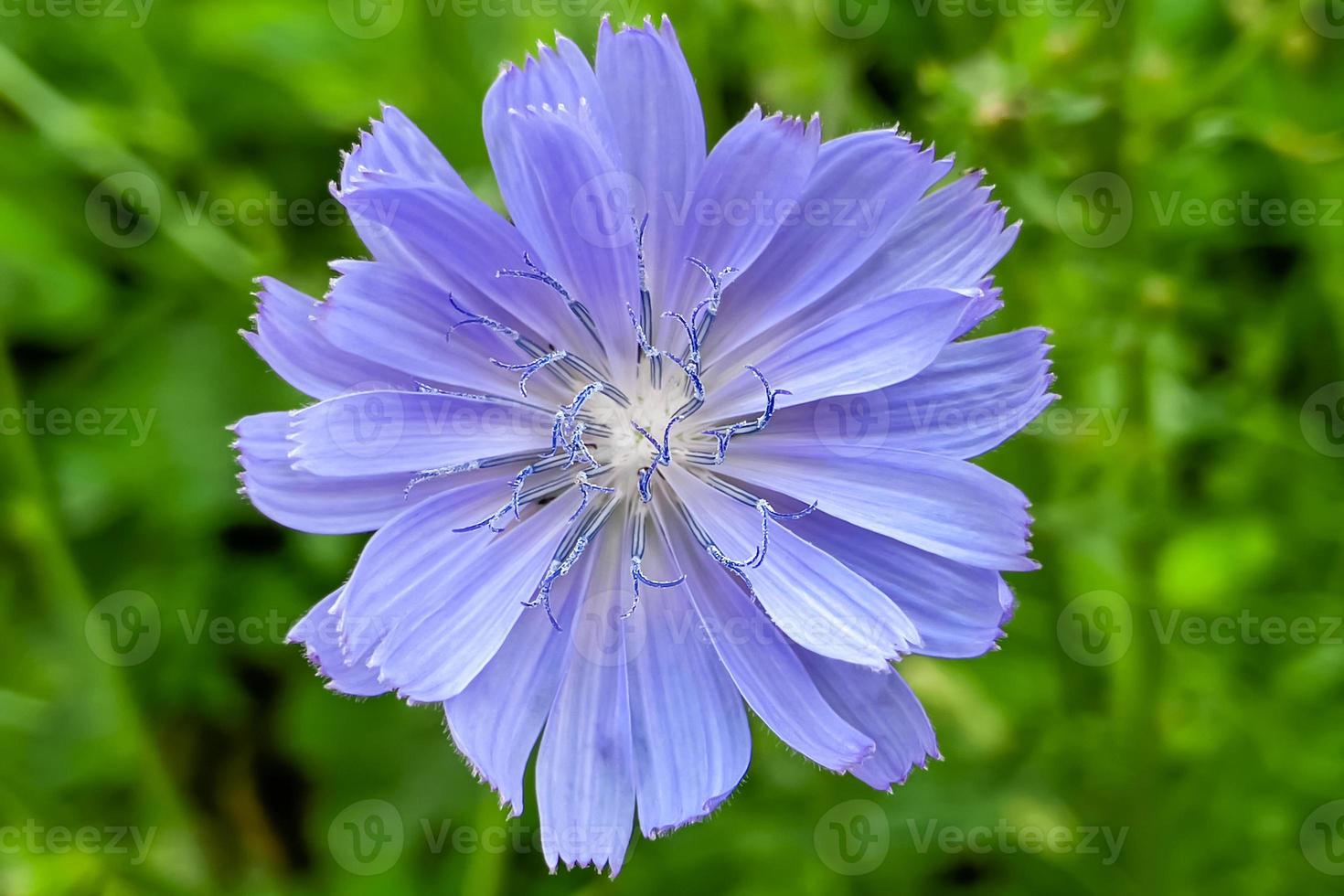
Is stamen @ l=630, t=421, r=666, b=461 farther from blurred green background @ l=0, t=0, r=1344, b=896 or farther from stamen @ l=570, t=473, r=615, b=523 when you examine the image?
blurred green background @ l=0, t=0, r=1344, b=896

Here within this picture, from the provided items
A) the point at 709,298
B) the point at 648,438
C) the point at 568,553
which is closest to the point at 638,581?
the point at 568,553

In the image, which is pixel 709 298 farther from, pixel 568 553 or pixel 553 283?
pixel 568 553

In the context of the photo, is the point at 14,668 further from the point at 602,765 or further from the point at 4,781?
the point at 602,765

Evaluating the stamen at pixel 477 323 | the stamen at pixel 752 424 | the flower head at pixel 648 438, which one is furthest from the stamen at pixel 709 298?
the stamen at pixel 477 323

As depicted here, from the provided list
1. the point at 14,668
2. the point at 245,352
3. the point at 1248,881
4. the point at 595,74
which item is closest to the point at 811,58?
the point at 595,74

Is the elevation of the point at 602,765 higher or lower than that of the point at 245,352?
lower

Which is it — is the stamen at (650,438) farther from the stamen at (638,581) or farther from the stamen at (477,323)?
the stamen at (477,323)
